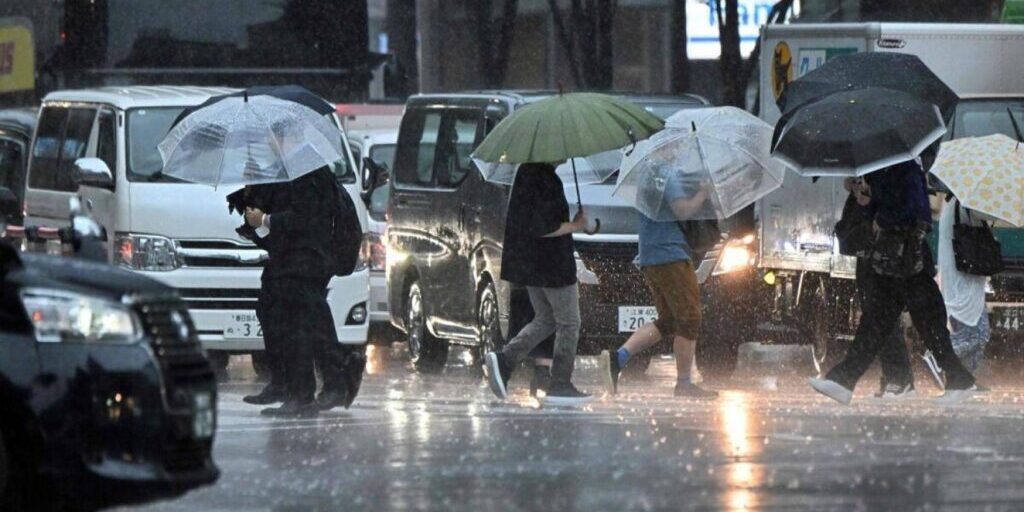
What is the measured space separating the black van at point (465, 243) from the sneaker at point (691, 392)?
1483mm

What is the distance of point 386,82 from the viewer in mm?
20078

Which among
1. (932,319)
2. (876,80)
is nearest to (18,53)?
(876,80)

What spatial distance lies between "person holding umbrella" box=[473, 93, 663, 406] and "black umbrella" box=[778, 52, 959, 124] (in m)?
0.96

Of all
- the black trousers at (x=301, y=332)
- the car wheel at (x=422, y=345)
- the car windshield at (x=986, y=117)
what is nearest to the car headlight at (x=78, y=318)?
the black trousers at (x=301, y=332)

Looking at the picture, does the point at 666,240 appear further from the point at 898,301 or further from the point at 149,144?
the point at 149,144

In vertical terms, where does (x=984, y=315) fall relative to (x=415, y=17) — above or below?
below

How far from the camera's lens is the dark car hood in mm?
7938

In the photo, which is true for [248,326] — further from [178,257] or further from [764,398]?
[764,398]

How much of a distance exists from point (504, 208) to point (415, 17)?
189 inches

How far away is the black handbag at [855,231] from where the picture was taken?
1330cm

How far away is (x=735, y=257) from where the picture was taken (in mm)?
15961

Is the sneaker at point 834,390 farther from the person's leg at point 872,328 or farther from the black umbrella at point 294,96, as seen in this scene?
the black umbrella at point 294,96

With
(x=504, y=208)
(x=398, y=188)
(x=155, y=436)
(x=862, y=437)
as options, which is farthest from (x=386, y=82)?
(x=155, y=436)

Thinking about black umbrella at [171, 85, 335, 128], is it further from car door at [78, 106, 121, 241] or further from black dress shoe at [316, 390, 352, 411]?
car door at [78, 106, 121, 241]
